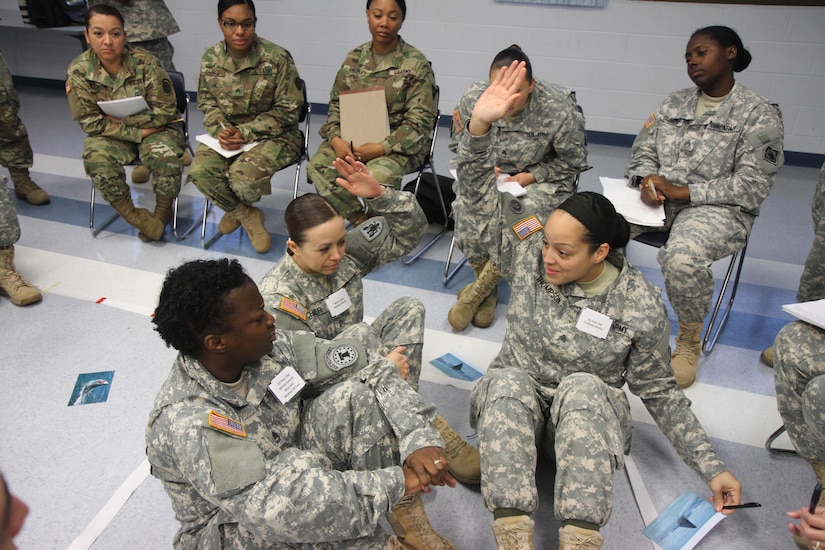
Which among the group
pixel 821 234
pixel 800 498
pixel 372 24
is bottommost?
pixel 800 498

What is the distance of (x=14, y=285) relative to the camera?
3.22 m

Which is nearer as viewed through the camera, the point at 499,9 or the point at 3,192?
the point at 3,192

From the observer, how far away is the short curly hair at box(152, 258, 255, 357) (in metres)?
1.48

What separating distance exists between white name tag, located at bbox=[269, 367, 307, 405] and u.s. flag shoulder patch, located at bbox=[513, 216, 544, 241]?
34.9 inches

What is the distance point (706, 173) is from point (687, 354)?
84 cm

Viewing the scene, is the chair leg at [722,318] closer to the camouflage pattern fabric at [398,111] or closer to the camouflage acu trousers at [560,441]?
the camouflage acu trousers at [560,441]

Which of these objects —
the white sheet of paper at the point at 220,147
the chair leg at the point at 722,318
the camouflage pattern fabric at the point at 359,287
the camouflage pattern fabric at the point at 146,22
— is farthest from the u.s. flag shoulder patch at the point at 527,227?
the camouflage pattern fabric at the point at 146,22

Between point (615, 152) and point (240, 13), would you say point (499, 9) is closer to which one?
point (615, 152)

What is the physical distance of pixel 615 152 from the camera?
205 inches

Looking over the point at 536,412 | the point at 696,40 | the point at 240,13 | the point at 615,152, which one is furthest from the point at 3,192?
the point at 615,152

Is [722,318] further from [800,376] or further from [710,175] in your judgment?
[800,376]

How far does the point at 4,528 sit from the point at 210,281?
3.26ft

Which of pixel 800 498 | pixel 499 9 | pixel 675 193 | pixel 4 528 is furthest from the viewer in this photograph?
pixel 499 9

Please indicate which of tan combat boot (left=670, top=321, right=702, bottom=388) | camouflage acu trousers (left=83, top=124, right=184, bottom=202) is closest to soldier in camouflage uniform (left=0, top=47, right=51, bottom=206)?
camouflage acu trousers (left=83, top=124, right=184, bottom=202)
